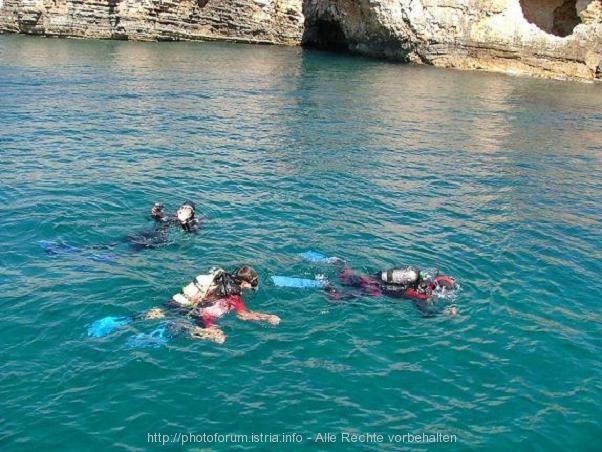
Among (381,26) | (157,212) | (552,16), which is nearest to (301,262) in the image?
(157,212)

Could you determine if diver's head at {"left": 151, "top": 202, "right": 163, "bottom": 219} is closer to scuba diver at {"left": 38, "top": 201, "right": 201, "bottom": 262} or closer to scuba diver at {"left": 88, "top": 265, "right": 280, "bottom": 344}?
scuba diver at {"left": 38, "top": 201, "right": 201, "bottom": 262}

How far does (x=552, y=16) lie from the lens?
167ft

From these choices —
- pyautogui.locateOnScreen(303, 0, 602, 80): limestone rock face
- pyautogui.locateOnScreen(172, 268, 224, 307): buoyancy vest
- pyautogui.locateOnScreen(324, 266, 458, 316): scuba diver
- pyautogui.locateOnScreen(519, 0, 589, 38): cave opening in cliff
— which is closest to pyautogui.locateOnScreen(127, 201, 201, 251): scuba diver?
pyautogui.locateOnScreen(172, 268, 224, 307): buoyancy vest

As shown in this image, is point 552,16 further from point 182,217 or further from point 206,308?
point 206,308

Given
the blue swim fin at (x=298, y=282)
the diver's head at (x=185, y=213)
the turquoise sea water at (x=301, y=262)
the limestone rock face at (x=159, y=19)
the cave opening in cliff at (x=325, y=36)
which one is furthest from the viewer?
the cave opening in cliff at (x=325, y=36)

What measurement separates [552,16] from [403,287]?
44658 mm

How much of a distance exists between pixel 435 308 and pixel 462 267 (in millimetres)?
2560

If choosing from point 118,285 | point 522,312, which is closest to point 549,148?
point 522,312

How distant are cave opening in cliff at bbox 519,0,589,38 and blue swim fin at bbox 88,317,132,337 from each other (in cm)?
4733

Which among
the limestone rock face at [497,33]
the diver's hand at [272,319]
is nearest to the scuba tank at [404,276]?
the diver's hand at [272,319]

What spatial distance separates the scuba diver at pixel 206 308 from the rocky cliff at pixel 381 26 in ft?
131

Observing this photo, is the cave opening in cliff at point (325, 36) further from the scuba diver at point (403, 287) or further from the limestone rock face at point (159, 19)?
the scuba diver at point (403, 287)

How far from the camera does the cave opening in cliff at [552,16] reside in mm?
50469

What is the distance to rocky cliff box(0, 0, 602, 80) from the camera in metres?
47.4
